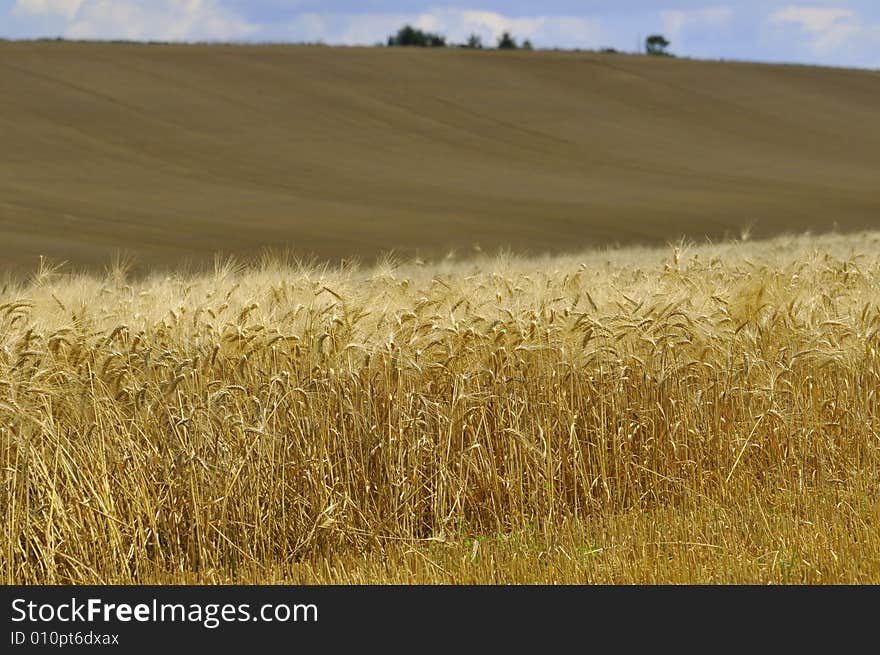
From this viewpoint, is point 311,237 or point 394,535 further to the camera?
point 311,237

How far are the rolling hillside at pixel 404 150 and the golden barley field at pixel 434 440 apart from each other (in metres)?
19.9

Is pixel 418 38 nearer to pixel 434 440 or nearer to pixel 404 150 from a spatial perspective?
pixel 404 150

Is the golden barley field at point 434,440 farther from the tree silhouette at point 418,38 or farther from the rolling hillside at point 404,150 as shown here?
the tree silhouette at point 418,38

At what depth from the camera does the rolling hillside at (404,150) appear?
32.8 meters

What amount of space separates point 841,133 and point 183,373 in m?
59.6

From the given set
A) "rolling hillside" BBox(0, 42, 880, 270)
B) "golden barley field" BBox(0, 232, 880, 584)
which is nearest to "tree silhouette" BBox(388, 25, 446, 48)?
"rolling hillside" BBox(0, 42, 880, 270)

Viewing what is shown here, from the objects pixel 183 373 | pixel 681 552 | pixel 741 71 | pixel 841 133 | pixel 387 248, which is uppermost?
pixel 741 71

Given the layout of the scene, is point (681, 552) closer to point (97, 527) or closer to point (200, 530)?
point (200, 530)

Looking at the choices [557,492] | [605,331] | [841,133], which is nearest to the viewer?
[557,492]

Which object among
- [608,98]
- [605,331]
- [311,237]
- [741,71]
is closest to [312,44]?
[608,98]

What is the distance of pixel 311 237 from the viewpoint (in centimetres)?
3123

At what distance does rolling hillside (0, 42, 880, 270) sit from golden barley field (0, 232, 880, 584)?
19865 millimetres

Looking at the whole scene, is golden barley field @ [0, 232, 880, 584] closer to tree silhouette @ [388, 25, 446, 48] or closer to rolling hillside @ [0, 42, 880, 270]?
rolling hillside @ [0, 42, 880, 270]

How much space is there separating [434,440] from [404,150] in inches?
1707
